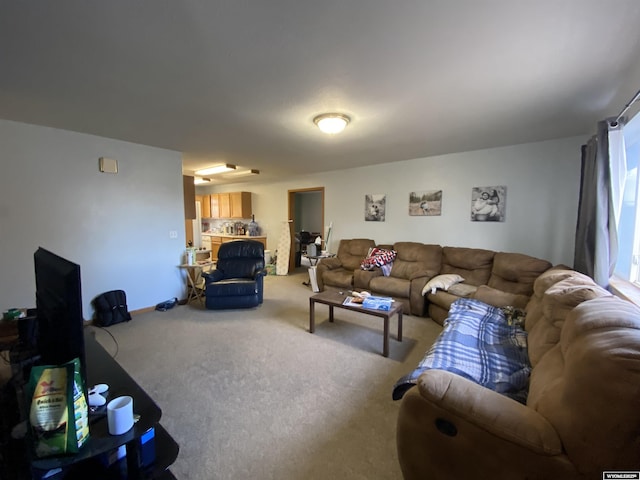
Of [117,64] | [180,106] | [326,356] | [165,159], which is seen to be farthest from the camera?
[165,159]

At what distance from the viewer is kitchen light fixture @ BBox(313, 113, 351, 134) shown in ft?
8.83

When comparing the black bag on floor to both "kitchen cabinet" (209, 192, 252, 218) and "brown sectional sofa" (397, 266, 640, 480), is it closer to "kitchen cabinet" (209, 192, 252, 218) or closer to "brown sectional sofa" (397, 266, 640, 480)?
"brown sectional sofa" (397, 266, 640, 480)

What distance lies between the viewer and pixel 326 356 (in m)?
2.72

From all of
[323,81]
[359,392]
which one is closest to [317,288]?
[359,392]

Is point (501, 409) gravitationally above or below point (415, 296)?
above

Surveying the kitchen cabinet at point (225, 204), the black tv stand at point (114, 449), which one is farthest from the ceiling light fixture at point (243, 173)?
the black tv stand at point (114, 449)

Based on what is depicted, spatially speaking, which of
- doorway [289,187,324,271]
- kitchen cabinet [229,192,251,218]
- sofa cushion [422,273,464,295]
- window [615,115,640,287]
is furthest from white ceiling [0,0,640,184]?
doorway [289,187,324,271]

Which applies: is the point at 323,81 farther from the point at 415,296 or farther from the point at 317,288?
the point at 317,288

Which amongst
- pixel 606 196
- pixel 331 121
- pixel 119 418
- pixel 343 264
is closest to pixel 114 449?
pixel 119 418

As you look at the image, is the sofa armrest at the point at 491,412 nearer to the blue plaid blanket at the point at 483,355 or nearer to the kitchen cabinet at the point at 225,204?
the blue plaid blanket at the point at 483,355

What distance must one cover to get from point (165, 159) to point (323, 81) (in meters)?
3.21

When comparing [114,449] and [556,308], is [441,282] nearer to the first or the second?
[556,308]

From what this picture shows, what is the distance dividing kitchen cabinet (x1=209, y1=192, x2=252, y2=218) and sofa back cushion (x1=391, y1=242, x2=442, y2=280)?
4504 millimetres

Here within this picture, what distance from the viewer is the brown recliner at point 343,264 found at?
15.4 feet
